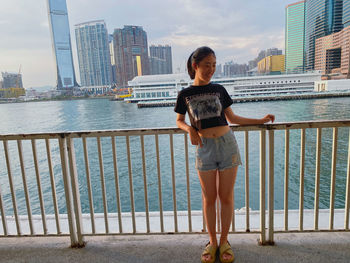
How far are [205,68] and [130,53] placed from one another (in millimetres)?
75677

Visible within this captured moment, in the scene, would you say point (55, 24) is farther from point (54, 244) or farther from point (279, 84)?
point (54, 244)

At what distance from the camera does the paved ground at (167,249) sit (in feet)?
5.30

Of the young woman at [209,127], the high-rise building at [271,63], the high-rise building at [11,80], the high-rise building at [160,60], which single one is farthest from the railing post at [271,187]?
the high-rise building at [11,80]

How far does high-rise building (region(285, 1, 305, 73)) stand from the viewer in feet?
304

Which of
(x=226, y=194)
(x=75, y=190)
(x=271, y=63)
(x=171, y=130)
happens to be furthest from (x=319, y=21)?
(x=75, y=190)

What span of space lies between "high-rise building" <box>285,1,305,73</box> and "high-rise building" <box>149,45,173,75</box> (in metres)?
49.6

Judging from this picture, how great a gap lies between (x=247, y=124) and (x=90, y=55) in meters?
103

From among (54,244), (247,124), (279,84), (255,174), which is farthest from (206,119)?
(279,84)

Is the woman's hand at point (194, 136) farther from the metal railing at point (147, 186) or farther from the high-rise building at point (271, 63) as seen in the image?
the high-rise building at point (271, 63)

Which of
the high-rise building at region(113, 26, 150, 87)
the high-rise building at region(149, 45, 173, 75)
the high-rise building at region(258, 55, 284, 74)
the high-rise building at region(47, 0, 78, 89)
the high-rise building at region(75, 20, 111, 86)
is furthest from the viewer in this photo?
the high-rise building at region(75, 20, 111, 86)

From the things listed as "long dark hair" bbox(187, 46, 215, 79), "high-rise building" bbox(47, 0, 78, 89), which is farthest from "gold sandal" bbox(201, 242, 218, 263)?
"high-rise building" bbox(47, 0, 78, 89)

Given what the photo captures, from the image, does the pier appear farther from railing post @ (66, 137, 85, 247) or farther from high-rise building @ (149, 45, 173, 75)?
railing post @ (66, 137, 85, 247)

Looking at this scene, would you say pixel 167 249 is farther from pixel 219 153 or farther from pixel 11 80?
pixel 11 80

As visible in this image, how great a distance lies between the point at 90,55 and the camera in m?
94.2
